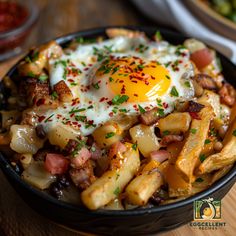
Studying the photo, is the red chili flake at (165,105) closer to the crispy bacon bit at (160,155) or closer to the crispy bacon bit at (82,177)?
the crispy bacon bit at (160,155)

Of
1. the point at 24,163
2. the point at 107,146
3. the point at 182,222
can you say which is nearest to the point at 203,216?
the point at 182,222

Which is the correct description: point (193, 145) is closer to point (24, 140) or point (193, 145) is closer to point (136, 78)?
point (136, 78)

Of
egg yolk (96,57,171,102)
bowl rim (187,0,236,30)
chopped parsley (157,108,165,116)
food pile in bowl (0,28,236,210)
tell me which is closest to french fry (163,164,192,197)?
food pile in bowl (0,28,236,210)

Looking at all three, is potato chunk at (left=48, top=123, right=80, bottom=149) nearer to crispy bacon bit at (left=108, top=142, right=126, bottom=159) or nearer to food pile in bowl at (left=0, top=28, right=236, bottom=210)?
food pile in bowl at (left=0, top=28, right=236, bottom=210)

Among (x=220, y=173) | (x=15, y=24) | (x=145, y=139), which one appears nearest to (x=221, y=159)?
(x=220, y=173)

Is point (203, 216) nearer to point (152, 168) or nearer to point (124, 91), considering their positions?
point (152, 168)

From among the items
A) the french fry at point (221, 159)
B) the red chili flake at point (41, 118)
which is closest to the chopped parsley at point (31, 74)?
the red chili flake at point (41, 118)

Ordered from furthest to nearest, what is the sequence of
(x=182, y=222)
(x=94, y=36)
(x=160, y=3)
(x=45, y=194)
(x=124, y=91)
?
(x=160, y=3) → (x=94, y=36) → (x=124, y=91) → (x=182, y=222) → (x=45, y=194)
